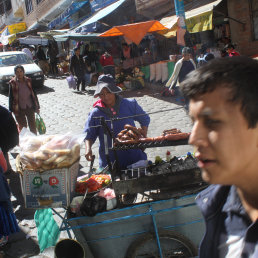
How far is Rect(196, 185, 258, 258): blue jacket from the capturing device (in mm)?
1259

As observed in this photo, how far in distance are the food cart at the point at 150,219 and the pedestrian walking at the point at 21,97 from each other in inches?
208

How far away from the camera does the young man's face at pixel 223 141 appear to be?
1168mm

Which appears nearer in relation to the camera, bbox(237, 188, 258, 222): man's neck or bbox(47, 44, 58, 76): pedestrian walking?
bbox(237, 188, 258, 222): man's neck

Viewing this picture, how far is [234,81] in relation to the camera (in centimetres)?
120

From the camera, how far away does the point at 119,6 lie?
17.4 m

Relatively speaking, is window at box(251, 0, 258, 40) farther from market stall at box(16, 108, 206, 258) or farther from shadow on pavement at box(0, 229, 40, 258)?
shadow on pavement at box(0, 229, 40, 258)

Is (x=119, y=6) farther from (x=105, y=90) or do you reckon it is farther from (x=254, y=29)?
(x=105, y=90)

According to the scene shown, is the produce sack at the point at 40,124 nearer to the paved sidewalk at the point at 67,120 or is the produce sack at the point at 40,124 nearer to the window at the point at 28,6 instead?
the paved sidewalk at the point at 67,120

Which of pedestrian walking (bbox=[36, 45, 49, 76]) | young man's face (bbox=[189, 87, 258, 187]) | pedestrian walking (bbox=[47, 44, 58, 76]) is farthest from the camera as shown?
pedestrian walking (bbox=[36, 45, 49, 76])

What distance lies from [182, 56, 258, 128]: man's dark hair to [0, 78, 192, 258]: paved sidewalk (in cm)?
144

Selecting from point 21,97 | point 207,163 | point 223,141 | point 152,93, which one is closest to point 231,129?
point 223,141

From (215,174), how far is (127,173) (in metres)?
2.25

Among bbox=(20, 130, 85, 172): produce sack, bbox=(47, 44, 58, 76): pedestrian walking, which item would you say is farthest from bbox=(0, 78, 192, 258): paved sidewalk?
bbox=(47, 44, 58, 76): pedestrian walking

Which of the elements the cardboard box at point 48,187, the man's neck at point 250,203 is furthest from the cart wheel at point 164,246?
the man's neck at point 250,203
